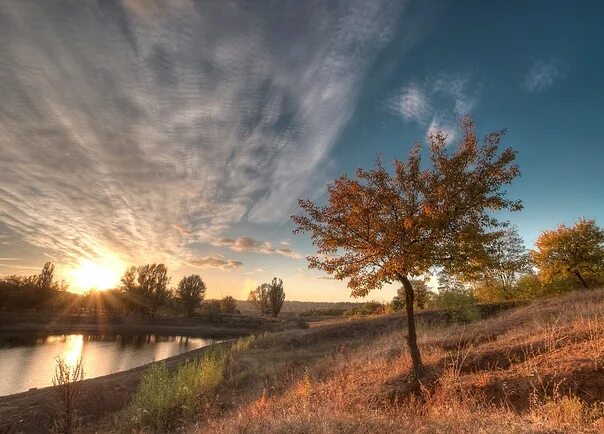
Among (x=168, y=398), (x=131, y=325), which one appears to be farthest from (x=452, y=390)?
(x=131, y=325)

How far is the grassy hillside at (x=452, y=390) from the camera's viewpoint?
5203mm

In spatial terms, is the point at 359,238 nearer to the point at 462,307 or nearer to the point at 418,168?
the point at 418,168

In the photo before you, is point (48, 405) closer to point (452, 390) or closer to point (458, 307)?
point (452, 390)

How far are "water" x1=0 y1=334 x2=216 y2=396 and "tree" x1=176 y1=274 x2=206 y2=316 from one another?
37.7 m

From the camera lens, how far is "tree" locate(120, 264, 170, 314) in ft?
280

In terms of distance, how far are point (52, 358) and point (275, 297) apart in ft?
191

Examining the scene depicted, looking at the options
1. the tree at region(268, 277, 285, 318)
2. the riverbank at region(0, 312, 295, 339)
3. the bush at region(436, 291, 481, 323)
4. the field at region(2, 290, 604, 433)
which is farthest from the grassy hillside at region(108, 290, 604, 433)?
the tree at region(268, 277, 285, 318)

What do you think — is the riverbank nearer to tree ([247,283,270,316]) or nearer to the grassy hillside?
tree ([247,283,270,316])

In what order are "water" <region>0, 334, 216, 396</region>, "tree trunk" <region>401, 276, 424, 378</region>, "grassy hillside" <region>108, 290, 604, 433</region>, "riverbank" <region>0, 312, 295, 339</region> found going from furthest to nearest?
"riverbank" <region>0, 312, 295, 339</region> < "water" <region>0, 334, 216, 396</region> < "tree trunk" <region>401, 276, 424, 378</region> < "grassy hillside" <region>108, 290, 604, 433</region>

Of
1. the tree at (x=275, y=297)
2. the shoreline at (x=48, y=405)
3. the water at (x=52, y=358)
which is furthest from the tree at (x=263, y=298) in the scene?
the shoreline at (x=48, y=405)

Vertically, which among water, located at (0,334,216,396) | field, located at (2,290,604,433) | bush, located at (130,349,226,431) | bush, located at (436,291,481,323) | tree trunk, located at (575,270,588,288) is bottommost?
water, located at (0,334,216,396)

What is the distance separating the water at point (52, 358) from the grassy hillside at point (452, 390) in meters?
Answer: 15.2

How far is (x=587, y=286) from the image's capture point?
2689cm

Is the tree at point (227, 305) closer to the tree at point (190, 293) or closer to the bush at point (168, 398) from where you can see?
the tree at point (190, 293)
